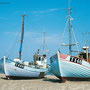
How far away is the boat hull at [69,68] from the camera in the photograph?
18203 mm

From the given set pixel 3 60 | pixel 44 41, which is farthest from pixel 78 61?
pixel 44 41

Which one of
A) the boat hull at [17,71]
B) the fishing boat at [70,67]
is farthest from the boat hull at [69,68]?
the boat hull at [17,71]

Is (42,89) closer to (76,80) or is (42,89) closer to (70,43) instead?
(76,80)

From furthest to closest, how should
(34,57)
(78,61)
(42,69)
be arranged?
1. (34,57)
2. (42,69)
3. (78,61)

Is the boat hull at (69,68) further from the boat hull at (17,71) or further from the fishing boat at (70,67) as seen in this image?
the boat hull at (17,71)

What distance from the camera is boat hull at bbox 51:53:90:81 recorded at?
18203 mm

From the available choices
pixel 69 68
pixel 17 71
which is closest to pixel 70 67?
pixel 69 68

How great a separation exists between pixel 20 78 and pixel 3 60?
385 cm

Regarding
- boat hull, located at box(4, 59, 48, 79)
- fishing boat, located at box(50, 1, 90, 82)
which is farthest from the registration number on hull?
boat hull, located at box(4, 59, 48, 79)

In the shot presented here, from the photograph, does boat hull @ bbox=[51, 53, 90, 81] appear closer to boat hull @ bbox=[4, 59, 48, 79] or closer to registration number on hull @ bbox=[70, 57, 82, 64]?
registration number on hull @ bbox=[70, 57, 82, 64]

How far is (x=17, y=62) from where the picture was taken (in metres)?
22.8

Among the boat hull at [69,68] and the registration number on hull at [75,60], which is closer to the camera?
the boat hull at [69,68]

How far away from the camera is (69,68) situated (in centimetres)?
1828

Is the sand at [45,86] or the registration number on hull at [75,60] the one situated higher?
the registration number on hull at [75,60]
